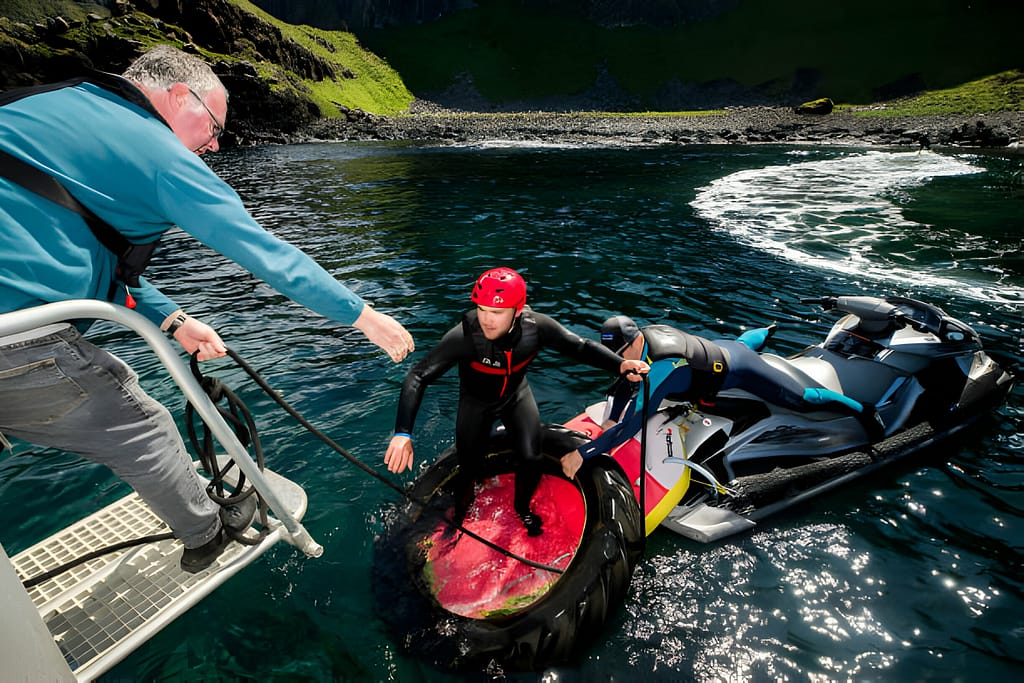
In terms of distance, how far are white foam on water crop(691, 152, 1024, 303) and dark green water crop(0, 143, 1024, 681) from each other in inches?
5.6

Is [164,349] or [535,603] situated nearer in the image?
[164,349]

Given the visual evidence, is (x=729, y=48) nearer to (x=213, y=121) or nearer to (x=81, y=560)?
(x=213, y=121)

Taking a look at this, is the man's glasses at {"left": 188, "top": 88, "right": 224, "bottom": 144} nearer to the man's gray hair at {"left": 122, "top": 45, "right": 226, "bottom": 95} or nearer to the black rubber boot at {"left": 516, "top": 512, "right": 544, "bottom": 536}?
the man's gray hair at {"left": 122, "top": 45, "right": 226, "bottom": 95}

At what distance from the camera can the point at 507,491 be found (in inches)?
212

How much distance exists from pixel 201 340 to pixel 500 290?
2175mm

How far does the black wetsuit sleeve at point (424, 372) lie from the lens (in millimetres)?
4457

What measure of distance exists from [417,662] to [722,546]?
311cm

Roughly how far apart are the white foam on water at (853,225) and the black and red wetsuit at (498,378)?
37.5 feet

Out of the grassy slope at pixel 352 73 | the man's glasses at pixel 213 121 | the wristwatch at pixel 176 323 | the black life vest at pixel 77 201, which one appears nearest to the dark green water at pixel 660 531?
the wristwatch at pixel 176 323

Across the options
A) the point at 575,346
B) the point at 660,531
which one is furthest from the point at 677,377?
the point at 660,531

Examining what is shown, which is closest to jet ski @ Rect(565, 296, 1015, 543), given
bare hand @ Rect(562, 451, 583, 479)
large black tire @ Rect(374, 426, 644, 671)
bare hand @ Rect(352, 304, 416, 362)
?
bare hand @ Rect(562, 451, 583, 479)

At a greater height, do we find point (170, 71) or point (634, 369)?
point (170, 71)

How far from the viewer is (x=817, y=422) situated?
5957mm

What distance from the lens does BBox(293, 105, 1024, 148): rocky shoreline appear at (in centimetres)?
4240
